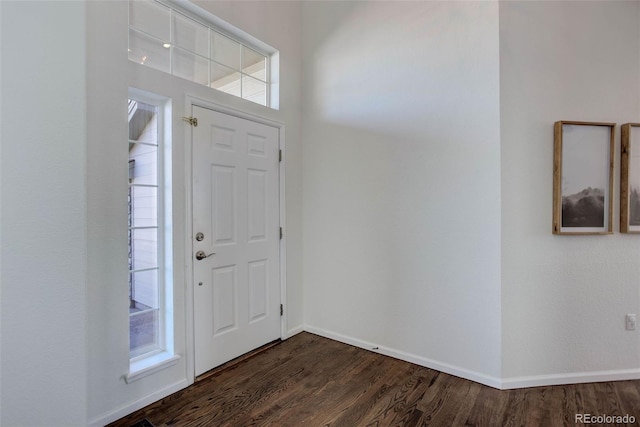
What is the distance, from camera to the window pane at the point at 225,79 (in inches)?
92.7

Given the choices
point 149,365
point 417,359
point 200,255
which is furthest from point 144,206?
point 417,359

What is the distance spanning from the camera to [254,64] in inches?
106

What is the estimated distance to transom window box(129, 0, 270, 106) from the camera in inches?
76.4

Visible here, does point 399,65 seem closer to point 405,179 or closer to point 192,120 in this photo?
point 405,179

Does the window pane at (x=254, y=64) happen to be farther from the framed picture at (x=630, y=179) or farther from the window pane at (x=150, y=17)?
the framed picture at (x=630, y=179)

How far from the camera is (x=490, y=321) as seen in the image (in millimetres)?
2066

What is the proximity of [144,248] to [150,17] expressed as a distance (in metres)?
Result: 1.52

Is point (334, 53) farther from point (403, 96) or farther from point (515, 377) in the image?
point (515, 377)

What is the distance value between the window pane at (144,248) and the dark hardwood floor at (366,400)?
2.88ft

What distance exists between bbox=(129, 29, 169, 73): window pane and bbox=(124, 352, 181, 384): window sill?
1.90 m

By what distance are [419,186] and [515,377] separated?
4.80 ft

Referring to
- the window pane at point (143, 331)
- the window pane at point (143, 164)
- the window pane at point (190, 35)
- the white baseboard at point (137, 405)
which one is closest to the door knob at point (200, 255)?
the window pane at point (143, 331)

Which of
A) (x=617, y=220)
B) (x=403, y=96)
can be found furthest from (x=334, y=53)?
(x=617, y=220)

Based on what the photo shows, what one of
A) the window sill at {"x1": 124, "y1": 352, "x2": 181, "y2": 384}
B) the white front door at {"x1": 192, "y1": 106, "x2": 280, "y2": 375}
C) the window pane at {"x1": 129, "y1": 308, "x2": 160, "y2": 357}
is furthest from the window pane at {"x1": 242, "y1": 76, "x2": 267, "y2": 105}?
the window sill at {"x1": 124, "y1": 352, "x2": 181, "y2": 384}
